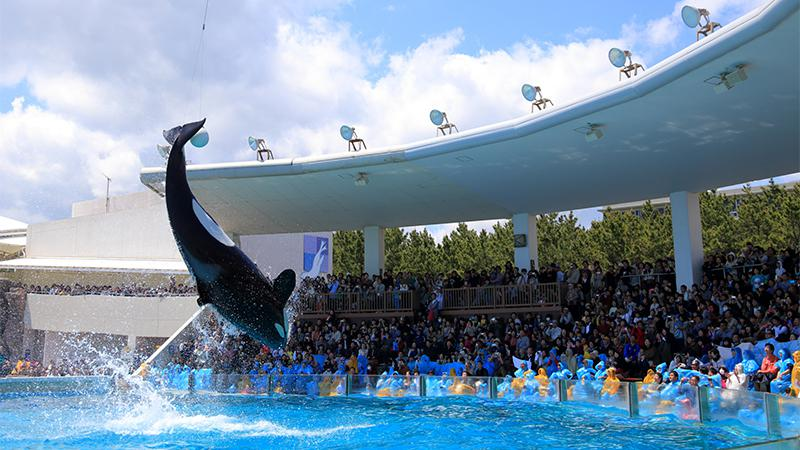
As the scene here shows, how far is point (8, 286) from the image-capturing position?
3712 cm

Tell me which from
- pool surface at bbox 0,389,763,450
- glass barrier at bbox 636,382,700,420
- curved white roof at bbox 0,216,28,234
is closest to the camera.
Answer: pool surface at bbox 0,389,763,450

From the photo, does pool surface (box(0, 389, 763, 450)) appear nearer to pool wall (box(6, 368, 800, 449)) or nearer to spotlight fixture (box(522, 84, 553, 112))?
pool wall (box(6, 368, 800, 449))

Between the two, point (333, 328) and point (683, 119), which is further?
point (333, 328)

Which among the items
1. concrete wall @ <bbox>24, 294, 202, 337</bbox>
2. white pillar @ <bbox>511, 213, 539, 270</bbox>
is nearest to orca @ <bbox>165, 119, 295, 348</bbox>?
white pillar @ <bbox>511, 213, 539, 270</bbox>

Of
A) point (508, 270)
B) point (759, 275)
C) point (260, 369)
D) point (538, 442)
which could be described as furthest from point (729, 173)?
point (260, 369)

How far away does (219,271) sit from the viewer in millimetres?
9195

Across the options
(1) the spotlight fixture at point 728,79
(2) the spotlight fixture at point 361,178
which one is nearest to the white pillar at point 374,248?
(2) the spotlight fixture at point 361,178

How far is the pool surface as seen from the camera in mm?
10984

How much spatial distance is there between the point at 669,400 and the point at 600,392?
153 centimetres

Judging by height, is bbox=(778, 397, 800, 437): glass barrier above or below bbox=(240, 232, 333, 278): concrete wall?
below

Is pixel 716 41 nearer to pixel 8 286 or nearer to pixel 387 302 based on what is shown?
pixel 387 302

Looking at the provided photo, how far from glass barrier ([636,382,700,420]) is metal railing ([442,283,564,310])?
8.23m

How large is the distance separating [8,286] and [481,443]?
109 feet

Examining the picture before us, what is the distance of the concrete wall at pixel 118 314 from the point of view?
31.0m
